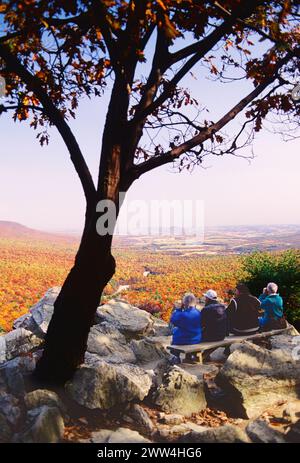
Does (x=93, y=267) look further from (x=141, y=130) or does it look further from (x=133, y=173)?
(x=141, y=130)

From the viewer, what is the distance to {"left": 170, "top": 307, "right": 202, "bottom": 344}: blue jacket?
794 cm

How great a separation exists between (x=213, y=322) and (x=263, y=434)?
356cm

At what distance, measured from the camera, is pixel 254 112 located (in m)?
7.11

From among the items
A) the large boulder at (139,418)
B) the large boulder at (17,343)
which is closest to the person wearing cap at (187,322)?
the large boulder at (139,418)

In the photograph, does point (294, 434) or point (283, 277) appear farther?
point (283, 277)

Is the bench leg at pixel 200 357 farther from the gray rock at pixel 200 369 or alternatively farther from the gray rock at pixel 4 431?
the gray rock at pixel 4 431

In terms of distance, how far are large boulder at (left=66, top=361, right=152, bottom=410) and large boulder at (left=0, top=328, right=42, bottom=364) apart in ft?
7.79

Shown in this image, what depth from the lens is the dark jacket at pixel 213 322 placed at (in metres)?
8.37

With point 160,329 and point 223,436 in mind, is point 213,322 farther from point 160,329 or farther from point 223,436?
point 223,436

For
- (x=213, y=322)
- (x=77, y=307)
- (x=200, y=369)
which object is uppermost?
(x=77, y=307)

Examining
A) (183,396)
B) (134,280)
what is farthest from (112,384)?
(134,280)

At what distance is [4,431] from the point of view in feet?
16.5

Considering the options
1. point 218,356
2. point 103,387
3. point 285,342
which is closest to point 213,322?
point 218,356

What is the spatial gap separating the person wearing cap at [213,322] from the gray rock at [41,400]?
3.71 m
